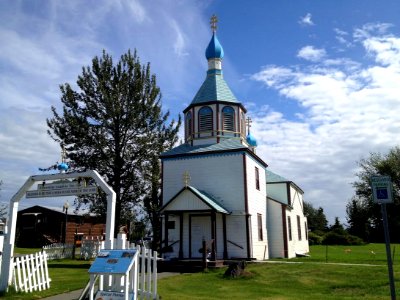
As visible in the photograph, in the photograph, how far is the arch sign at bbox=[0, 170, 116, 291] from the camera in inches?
432

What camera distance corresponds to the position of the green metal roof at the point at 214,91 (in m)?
24.5

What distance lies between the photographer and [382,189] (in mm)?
7004

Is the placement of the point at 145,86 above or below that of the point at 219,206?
above

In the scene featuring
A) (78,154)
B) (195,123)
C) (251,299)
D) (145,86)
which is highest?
(145,86)

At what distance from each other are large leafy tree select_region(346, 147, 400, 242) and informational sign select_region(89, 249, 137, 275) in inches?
1659

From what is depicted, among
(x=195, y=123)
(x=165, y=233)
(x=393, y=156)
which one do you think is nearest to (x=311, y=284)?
(x=165, y=233)

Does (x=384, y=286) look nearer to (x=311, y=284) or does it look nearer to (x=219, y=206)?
(x=311, y=284)

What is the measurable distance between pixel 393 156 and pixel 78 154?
42.4m

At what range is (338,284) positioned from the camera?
12805 millimetres

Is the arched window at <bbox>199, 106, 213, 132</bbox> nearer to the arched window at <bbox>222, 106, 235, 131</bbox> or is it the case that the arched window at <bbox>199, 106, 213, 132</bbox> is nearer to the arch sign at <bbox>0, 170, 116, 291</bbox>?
the arched window at <bbox>222, 106, 235, 131</bbox>

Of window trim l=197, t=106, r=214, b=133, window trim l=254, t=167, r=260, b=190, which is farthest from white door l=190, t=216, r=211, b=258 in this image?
window trim l=197, t=106, r=214, b=133

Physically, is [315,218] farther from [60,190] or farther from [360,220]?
[60,190]

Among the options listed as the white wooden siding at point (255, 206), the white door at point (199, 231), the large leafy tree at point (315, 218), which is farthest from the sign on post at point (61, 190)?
the large leafy tree at point (315, 218)

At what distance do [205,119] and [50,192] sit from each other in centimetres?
1341
